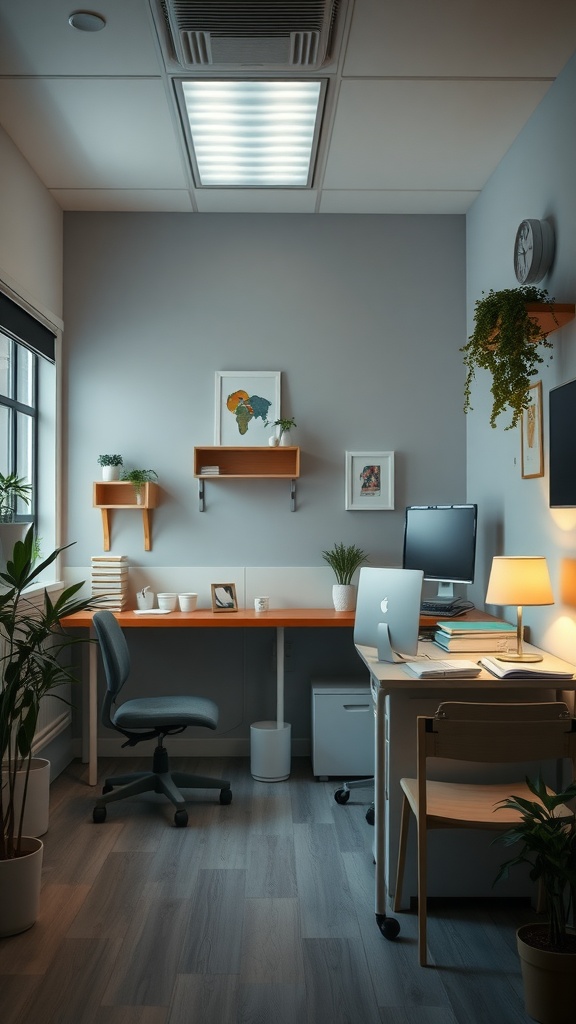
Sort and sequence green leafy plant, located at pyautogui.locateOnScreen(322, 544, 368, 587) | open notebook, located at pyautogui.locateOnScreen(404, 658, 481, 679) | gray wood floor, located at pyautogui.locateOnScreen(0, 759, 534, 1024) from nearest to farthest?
gray wood floor, located at pyautogui.locateOnScreen(0, 759, 534, 1024) < open notebook, located at pyautogui.locateOnScreen(404, 658, 481, 679) < green leafy plant, located at pyautogui.locateOnScreen(322, 544, 368, 587)

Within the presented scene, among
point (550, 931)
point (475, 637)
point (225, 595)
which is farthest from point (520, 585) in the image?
point (225, 595)

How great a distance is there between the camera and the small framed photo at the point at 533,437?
3516mm

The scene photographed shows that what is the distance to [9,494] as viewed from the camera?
4.04 m

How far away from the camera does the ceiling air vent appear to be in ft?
9.48

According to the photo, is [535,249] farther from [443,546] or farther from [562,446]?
[443,546]

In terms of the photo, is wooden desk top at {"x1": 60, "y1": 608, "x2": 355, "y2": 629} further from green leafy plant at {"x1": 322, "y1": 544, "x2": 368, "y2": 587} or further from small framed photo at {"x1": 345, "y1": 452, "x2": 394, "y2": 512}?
small framed photo at {"x1": 345, "y1": 452, "x2": 394, "y2": 512}

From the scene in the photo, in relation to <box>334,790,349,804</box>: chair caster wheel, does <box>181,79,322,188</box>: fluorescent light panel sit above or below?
above

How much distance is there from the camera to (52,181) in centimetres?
441

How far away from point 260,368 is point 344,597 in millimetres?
1419

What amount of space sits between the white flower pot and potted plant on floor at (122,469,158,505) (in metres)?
1.22

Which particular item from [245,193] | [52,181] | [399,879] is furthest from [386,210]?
[399,879]

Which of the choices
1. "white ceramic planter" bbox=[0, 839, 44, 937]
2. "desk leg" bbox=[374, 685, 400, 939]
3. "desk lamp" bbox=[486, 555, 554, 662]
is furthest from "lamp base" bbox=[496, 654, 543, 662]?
"white ceramic planter" bbox=[0, 839, 44, 937]

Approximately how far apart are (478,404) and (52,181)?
2.59 meters

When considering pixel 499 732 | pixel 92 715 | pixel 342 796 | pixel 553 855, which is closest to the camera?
pixel 553 855
